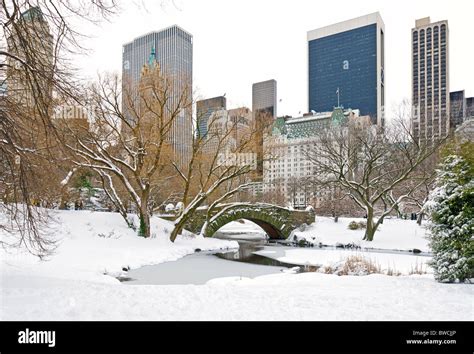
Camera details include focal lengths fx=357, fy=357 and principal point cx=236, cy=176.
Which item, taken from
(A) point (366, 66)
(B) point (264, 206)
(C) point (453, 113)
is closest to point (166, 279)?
(B) point (264, 206)

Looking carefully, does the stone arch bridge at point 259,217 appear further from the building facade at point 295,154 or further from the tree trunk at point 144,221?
the tree trunk at point 144,221

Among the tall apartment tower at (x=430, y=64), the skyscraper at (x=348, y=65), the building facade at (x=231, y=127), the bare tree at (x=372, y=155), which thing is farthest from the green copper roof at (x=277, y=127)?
the skyscraper at (x=348, y=65)

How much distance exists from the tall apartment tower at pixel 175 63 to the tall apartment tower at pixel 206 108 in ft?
1.75

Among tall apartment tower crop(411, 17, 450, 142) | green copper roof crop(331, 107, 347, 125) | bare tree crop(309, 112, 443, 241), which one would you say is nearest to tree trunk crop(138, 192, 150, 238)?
bare tree crop(309, 112, 443, 241)

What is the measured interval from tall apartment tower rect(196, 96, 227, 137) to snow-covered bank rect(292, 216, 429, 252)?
1174 centimetres

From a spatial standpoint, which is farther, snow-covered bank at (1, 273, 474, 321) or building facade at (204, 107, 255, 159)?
building facade at (204, 107, 255, 159)

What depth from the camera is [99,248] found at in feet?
51.0

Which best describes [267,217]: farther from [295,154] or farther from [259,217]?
[295,154]

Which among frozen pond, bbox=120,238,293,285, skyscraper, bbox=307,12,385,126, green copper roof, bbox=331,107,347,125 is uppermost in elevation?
skyscraper, bbox=307,12,385,126

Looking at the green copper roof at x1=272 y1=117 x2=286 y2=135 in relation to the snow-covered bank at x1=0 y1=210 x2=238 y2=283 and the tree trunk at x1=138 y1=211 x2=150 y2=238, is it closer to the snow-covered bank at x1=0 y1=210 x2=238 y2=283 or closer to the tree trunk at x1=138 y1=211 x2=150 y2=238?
the snow-covered bank at x1=0 y1=210 x2=238 y2=283

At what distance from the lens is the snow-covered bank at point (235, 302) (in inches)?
195

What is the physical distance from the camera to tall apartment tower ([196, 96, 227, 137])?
2014 cm

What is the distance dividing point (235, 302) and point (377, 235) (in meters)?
22.3

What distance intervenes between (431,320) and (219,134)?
16.6m
